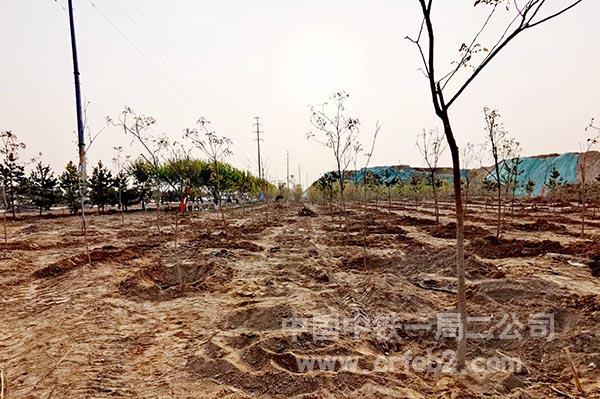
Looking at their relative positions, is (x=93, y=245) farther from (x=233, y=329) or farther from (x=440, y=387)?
(x=440, y=387)

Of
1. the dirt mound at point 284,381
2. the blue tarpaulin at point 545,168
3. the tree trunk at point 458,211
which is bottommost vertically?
the dirt mound at point 284,381

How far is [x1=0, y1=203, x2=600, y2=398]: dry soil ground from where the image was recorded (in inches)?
140

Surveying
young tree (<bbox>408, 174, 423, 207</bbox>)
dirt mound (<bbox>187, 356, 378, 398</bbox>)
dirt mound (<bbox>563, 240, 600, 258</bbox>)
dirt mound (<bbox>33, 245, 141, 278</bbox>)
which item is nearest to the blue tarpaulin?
young tree (<bbox>408, 174, 423, 207</bbox>)

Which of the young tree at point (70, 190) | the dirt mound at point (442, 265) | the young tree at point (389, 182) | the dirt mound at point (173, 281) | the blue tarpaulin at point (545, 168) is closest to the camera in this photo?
the dirt mound at point (173, 281)

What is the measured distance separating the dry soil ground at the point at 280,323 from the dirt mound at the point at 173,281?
0.14 ft

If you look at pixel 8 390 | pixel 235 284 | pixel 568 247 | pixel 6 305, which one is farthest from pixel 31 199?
pixel 568 247

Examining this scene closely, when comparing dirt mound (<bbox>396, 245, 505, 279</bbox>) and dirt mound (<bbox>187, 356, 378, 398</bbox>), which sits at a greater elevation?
dirt mound (<bbox>396, 245, 505, 279</bbox>)

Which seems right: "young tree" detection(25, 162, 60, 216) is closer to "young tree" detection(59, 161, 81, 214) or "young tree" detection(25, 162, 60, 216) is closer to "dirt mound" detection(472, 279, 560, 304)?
"young tree" detection(59, 161, 81, 214)

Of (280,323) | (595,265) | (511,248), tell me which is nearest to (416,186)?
(511,248)

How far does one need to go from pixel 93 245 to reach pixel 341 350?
1131cm

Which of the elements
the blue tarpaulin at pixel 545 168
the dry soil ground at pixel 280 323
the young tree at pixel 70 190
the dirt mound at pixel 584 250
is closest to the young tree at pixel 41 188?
the young tree at pixel 70 190

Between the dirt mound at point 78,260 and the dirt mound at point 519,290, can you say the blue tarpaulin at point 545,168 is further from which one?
the dirt mound at point 78,260

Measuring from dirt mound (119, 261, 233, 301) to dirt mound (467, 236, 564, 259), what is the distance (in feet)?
19.7

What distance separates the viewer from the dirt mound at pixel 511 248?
8.75m
